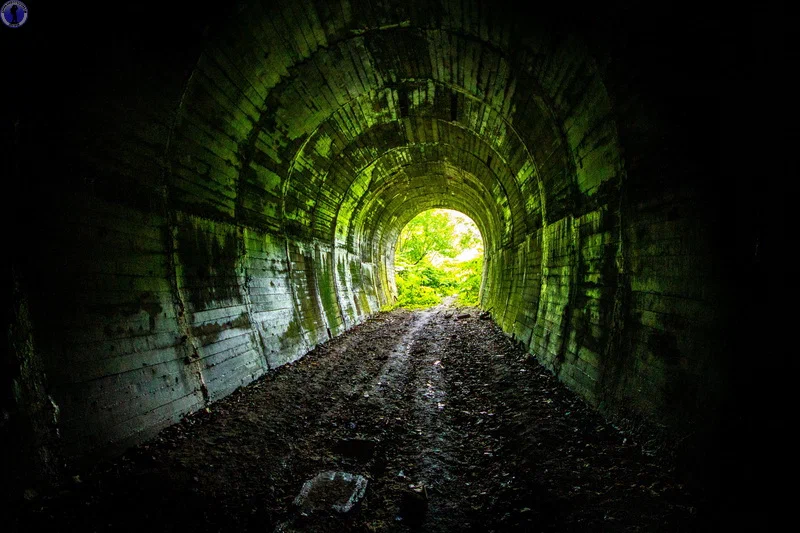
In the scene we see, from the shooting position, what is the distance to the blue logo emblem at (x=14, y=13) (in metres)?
2.68

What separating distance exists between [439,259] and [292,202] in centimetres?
1998

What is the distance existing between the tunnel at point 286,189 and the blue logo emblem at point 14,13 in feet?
0.22

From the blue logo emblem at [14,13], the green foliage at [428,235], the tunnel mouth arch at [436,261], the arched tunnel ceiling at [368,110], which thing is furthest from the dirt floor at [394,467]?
the green foliage at [428,235]

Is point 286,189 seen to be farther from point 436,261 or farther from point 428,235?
point 428,235

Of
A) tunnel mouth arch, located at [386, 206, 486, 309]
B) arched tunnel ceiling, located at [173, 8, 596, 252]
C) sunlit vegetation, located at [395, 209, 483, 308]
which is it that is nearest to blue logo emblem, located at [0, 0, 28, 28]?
arched tunnel ceiling, located at [173, 8, 596, 252]

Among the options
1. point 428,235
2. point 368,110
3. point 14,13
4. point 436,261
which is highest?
point 368,110

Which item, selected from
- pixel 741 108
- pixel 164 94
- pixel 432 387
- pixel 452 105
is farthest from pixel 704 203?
pixel 164 94

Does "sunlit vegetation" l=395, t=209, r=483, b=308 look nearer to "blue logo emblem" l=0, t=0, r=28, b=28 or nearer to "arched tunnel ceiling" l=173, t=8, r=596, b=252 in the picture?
"arched tunnel ceiling" l=173, t=8, r=596, b=252

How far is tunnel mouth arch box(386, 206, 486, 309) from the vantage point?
69.9 feet

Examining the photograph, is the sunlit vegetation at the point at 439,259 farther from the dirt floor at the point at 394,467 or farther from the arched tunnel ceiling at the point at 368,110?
the dirt floor at the point at 394,467

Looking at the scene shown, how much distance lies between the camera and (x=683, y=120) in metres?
2.88

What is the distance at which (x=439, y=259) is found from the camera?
2714cm

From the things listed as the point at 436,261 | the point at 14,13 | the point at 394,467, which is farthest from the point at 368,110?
the point at 436,261

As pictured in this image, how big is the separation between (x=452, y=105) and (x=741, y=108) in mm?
5761
